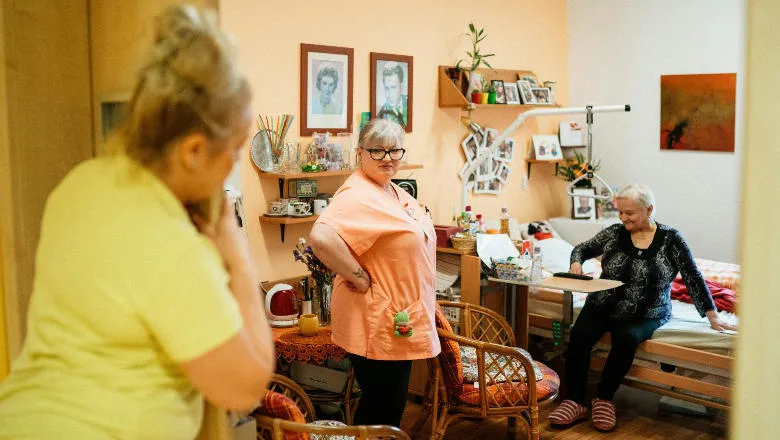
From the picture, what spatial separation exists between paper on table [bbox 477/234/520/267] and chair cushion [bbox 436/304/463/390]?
0.96 metres

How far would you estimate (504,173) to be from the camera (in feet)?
20.1

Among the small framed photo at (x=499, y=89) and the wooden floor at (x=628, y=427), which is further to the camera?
the small framed photo at (x=499, y=89)

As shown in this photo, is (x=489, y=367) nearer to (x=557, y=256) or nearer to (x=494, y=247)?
(x=494, y=247)

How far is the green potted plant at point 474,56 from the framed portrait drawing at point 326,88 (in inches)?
40.0

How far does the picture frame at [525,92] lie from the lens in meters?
5.94

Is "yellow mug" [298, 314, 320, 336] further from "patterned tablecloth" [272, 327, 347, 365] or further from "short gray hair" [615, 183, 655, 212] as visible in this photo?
"short gray hair" [615, 183, 655, 212]

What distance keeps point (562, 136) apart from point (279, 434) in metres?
4.83

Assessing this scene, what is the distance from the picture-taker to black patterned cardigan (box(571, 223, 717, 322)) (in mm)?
4250

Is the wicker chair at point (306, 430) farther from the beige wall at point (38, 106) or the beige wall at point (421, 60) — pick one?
the beige wall at point (421, 60)

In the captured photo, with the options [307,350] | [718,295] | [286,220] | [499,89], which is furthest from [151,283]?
[499,89]

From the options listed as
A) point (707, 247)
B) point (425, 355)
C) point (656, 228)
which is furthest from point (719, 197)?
point (425, 355)

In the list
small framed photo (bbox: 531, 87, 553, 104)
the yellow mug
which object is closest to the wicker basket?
the yellow mug

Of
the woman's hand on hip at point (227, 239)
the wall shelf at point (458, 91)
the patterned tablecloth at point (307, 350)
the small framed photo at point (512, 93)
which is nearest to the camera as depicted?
the woman's hand on hip at point (227, 239)

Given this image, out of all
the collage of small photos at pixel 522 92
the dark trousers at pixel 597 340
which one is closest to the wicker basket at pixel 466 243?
the dark trousers at pixel 597 340
